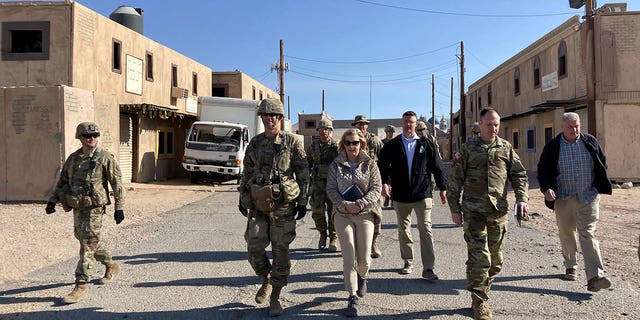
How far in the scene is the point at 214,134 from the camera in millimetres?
16797

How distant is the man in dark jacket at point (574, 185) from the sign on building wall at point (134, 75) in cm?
1546

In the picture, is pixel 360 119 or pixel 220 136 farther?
pixel 220 136

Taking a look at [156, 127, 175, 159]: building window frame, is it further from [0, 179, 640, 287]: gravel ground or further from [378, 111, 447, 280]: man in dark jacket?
[378, 111, 447, 280]: man in dark jacket

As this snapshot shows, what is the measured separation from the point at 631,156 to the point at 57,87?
743 inches

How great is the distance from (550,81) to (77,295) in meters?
21.1

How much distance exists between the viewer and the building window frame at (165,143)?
64.0 ft

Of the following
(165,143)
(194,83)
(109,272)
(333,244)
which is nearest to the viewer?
(109,272)

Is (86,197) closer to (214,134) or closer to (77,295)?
(77,295)

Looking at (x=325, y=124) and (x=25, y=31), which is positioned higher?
(x=25, y=31)

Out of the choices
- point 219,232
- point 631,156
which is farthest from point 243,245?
point 631,156

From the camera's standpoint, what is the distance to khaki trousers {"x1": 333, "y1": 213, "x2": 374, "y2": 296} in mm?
3875

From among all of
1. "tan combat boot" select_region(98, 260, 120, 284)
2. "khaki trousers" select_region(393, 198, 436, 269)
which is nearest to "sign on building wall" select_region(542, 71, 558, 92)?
"khaki trousers" select_region(393, 198, 436, 269)

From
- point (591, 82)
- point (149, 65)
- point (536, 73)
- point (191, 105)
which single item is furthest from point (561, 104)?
point (149, 65)

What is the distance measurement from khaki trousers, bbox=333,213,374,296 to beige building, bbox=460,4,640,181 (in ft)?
50.3
